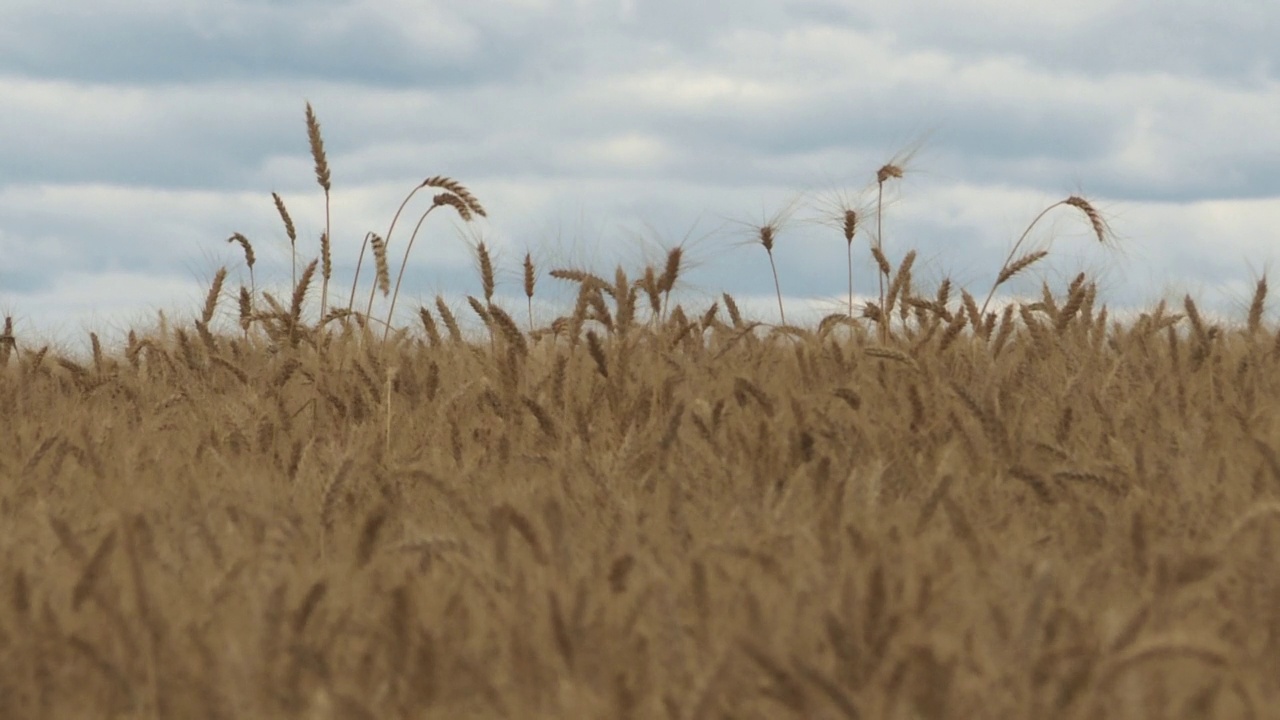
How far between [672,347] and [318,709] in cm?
342

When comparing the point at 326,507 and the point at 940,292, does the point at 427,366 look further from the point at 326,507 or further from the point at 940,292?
the point at 326,507

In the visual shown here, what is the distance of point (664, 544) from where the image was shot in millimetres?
2500

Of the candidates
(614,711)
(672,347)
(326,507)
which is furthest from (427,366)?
(614,711)

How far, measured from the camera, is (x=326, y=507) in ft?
9.03

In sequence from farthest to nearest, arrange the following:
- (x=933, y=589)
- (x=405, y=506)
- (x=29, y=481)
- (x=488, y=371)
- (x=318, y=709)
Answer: (x=488, y=371), (x=29, y=481), (x=405, y=506), (x=933, y=589), (x=318, y=709)

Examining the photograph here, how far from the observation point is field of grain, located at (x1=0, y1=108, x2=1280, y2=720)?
69.3 inches

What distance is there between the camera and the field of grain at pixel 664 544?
5.77 ft

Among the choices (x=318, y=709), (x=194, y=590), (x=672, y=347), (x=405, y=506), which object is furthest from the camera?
(x=672, y=347)

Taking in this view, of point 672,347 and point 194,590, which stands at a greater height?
point 672,347

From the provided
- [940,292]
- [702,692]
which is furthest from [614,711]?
[940,292]

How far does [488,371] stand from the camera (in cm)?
541

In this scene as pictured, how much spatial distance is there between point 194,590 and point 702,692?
120cm

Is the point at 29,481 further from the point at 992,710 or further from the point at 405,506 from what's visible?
the point at 992,710

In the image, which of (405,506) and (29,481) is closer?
(405,506)
